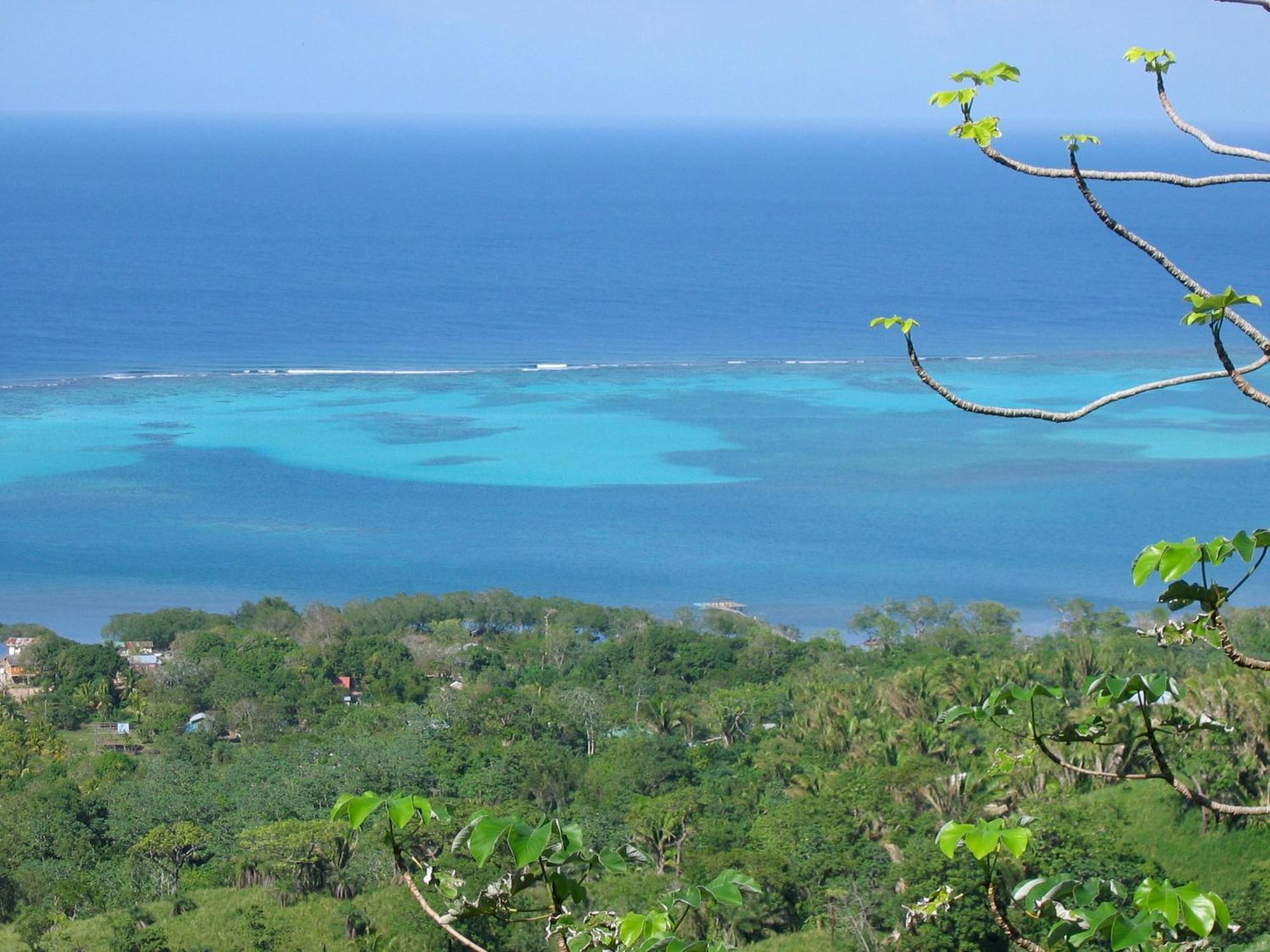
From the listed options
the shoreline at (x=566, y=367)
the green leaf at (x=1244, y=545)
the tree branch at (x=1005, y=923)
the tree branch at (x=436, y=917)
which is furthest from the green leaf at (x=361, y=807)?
the shoreline at (x=566, y=367)

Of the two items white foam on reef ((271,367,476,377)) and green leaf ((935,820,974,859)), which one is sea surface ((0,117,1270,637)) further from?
green leaf ((935,820,974,859))

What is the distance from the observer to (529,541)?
2745cm

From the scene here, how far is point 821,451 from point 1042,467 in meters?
4.65

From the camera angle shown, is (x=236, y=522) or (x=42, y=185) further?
(x=42, y=185)

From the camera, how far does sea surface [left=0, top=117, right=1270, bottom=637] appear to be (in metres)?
→ 26.3

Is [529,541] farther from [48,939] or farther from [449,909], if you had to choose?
[449,909]

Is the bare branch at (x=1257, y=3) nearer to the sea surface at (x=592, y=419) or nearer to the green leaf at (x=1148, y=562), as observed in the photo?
the green leaf at (x=1148, y=562)

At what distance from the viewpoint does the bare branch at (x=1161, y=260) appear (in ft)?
7.65

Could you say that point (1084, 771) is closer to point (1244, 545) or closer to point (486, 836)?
point (1244, 545)

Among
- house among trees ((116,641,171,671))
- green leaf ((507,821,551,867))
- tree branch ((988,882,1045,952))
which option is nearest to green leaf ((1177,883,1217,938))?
tree branch ((988,882,1045,952))

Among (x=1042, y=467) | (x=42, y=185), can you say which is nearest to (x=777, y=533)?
(x=1042, y=467)

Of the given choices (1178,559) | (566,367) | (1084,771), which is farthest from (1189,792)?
(566,367)

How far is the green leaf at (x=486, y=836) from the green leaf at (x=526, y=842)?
13 millimetres

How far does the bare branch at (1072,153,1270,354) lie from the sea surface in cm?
2193
